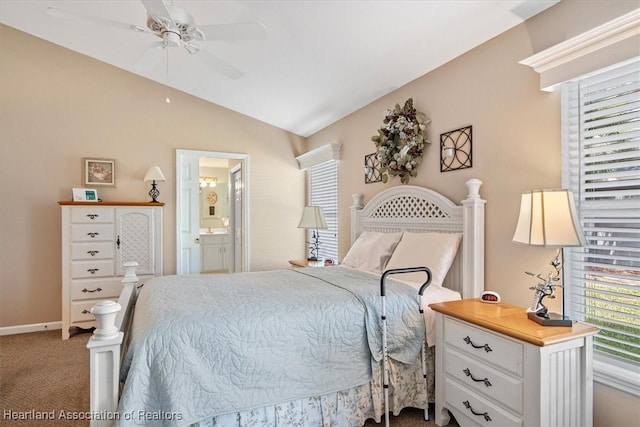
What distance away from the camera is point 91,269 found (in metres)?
3.89

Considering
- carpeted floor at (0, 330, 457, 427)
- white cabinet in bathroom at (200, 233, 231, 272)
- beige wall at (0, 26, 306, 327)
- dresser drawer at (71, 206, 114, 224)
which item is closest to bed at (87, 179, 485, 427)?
carpeted floor at (0, 330, 457, 427)

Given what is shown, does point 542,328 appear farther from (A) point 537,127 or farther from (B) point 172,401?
(B) point 172,401

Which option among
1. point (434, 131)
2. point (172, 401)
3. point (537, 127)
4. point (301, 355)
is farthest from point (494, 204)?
point (172, 401)

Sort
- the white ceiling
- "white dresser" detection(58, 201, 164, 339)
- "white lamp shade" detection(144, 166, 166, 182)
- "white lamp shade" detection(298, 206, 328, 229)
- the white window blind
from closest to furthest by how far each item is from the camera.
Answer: the white ceiling < "white dresser" detection(58, 201, 164, 339) < "white lamp shade" detection(298, 206, 328, 229) < "white lamp shade" detection(144, 166, 166, 182) < the white window blind

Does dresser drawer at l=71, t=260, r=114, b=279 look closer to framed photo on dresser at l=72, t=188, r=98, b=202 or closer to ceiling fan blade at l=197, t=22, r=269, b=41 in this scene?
framed photo on dresser at l=72, t=188, r=98, b=202

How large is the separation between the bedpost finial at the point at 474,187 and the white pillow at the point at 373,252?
0.78 m

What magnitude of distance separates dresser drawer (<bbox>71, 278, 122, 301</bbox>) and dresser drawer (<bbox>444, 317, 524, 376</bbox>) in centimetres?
364

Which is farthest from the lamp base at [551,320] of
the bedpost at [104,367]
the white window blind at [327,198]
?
the white window blind at [327,198]

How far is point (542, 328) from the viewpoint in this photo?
1.68 m

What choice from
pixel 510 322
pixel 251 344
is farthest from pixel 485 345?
pixel 251 344

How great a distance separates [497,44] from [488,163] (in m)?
0.82

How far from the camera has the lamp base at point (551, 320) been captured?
1680 millimetres

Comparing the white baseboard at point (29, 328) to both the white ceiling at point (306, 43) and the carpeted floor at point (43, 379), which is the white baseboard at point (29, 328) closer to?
the carpeted floor at point (43, 379)

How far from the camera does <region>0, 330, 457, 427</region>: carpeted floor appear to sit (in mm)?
2236
